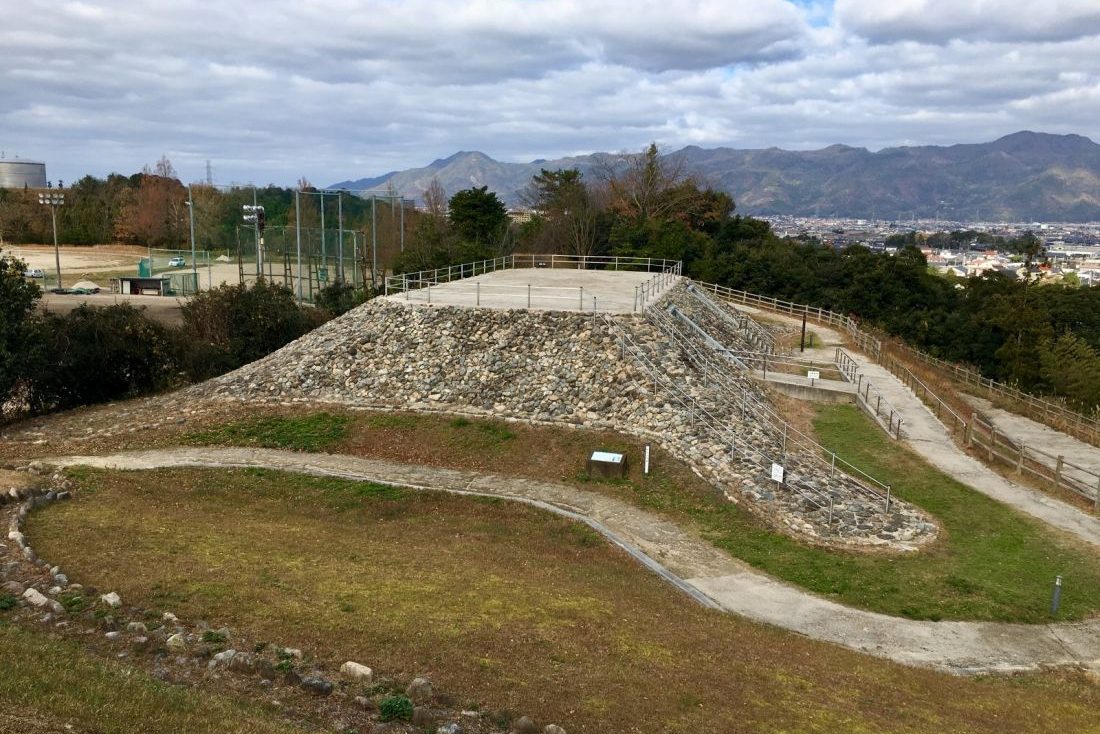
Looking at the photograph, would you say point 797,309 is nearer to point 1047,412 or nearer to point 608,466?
point 1047,412

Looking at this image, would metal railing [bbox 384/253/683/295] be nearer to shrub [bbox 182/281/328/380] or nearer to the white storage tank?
shrub [bbox 182/281/328/380]

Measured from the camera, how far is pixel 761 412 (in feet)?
89.2

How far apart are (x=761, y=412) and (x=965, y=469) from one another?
22.2 ft

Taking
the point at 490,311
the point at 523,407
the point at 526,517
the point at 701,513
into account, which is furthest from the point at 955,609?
the point at 490,311

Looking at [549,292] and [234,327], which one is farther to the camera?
[549,292]

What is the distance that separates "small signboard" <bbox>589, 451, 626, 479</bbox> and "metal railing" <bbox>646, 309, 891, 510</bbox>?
552 cm

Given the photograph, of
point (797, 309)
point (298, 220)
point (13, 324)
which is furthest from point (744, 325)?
point (13, 324)

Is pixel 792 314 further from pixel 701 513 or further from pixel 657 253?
pixel 701 513

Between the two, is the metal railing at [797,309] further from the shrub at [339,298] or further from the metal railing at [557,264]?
the shrub at [339,298]

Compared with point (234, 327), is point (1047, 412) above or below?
below

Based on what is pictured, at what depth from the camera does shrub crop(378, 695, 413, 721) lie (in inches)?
369

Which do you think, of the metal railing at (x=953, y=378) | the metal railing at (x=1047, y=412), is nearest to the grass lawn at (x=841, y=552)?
the metal railing at (x=953, y=378)

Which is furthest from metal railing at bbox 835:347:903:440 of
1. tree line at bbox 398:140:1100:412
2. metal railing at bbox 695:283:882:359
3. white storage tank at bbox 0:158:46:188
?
white storage tank at bbox 0:158:46:188

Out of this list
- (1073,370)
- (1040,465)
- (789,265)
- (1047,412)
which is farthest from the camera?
(789,265)
